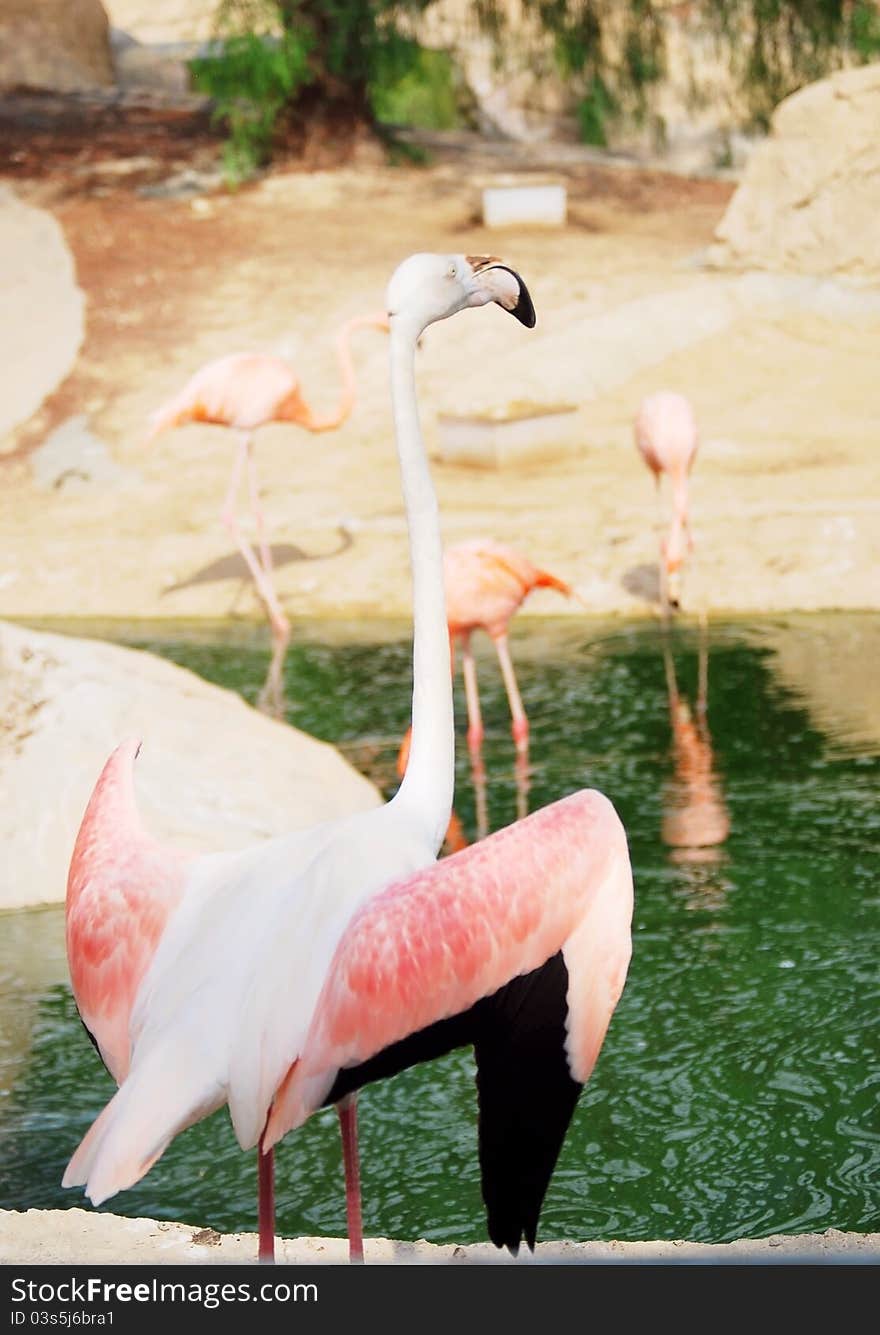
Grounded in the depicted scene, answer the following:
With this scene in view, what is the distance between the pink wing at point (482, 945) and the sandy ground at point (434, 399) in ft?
21.2

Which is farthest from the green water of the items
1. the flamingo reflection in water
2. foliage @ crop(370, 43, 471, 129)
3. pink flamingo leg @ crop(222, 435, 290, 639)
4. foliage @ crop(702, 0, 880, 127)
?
foliage @ crop(370, 43, 471, 129)

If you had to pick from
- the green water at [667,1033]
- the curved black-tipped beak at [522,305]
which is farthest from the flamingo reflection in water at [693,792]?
the curved black-tipped beak at [522,305]

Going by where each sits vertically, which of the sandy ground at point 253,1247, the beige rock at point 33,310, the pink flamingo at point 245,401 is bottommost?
the beige rock at point 33,310

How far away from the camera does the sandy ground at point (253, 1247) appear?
3180 millimetres

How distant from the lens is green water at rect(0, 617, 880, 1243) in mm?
3836

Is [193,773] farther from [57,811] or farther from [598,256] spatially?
[598,256]

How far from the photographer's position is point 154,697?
19.9 feet

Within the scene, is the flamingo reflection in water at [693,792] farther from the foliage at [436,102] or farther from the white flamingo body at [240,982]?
the foliage at [436,102]

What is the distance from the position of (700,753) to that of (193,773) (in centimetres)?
198

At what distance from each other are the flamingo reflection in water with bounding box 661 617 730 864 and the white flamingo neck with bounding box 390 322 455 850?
2821mm

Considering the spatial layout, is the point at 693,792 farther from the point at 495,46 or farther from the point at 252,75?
the point at 495,46

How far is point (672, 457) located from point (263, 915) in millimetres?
6417

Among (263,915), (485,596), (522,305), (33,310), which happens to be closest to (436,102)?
(33,310)
